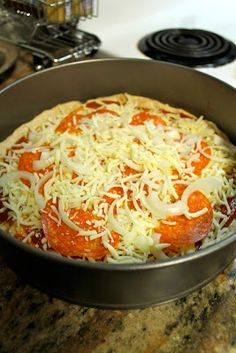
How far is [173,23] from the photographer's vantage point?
184cm

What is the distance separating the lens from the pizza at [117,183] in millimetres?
865

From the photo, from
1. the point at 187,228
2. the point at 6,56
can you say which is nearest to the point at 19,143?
the point at 6,56

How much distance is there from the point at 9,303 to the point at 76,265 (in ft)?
0.75

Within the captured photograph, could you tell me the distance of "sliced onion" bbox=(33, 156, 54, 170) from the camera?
41.3 inches

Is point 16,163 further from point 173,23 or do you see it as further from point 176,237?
point 173,23

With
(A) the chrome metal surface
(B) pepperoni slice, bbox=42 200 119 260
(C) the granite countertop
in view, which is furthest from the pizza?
(A) the chrome metal surface

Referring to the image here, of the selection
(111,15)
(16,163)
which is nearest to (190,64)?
(111,15)

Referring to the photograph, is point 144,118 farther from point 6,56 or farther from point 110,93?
point 6,56

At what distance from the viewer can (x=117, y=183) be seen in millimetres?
994

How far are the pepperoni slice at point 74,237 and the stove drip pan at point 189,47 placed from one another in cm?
81

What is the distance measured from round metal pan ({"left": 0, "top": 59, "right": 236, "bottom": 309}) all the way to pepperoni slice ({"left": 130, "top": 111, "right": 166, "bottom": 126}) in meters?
0.10

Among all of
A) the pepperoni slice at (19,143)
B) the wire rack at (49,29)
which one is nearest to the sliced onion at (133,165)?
the pepperoni slice at (19,143)

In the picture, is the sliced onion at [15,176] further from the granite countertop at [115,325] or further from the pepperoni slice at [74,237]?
the granite countertop at [115,325]

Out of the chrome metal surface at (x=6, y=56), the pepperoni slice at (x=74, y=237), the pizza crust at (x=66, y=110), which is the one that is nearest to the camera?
the pepperoni slice at (x=74, y=237)
